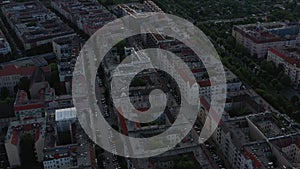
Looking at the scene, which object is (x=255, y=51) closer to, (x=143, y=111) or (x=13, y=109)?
Answer: (x=143, y=111)

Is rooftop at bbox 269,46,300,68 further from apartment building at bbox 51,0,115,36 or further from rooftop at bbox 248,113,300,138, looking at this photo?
apartment building at bbox 51,0,115,36

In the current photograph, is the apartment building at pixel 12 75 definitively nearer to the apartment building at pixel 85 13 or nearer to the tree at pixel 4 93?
the tree at pixel 4 93

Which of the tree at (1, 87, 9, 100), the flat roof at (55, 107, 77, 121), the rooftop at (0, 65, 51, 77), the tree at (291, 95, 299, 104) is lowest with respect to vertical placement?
the tree at (291, 95, 299, 104)

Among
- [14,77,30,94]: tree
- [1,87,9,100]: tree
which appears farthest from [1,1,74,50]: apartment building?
[1,87,9,100]: tree

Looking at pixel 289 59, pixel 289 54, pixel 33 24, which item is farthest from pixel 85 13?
pixel 289 59

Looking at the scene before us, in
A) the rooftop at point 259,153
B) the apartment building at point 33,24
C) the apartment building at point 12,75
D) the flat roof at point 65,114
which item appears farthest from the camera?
the apartment building at point 33,24

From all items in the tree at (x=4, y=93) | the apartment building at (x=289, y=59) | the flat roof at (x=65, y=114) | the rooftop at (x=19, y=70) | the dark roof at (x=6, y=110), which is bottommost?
the apartment building at (x=289, y=59)

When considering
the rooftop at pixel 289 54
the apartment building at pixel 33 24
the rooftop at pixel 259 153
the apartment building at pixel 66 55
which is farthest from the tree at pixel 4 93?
the rooftop at pixel 289 54

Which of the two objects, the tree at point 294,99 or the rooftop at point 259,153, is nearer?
the rooftop at point 259,153

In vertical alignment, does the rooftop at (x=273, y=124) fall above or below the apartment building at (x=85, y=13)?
below

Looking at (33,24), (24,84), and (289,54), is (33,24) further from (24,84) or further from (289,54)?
(289,54)

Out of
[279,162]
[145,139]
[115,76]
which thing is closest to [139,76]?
[115,76]
